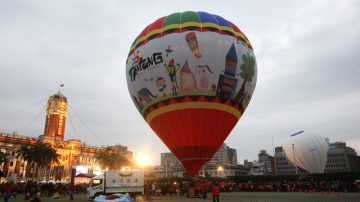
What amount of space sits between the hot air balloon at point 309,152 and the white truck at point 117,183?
1305 inches

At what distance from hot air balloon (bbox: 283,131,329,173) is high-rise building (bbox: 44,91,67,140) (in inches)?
3898

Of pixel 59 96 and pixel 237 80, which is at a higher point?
pixel 59 96

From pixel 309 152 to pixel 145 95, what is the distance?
39.0 metres

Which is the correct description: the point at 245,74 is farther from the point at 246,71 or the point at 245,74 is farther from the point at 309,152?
the point at 309,152

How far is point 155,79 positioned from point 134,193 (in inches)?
571

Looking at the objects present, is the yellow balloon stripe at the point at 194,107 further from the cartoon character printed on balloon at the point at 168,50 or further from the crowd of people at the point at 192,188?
the crowd of people at the point at 192,188

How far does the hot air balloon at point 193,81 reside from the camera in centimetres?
2264

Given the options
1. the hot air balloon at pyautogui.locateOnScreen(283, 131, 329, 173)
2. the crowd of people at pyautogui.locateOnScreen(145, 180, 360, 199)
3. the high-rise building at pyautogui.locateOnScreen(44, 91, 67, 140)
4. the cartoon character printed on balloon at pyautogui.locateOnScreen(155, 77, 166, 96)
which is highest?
the high-rise building at pyautogui.locateOnScreen(44, 91, 67, 140)

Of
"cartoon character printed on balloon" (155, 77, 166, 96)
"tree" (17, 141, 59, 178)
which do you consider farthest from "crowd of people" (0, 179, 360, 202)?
"tree" (17, 141, 59, 178)

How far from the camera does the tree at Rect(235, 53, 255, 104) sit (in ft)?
79.1

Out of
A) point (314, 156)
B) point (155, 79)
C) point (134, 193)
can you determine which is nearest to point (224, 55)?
point (155, 79)

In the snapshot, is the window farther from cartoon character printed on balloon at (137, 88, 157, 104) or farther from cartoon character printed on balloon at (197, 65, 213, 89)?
cartoon character printed on balloon at (197, 65, 213, 89)

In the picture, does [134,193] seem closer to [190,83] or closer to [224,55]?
[190,83]

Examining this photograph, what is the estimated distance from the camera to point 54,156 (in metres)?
81.9
